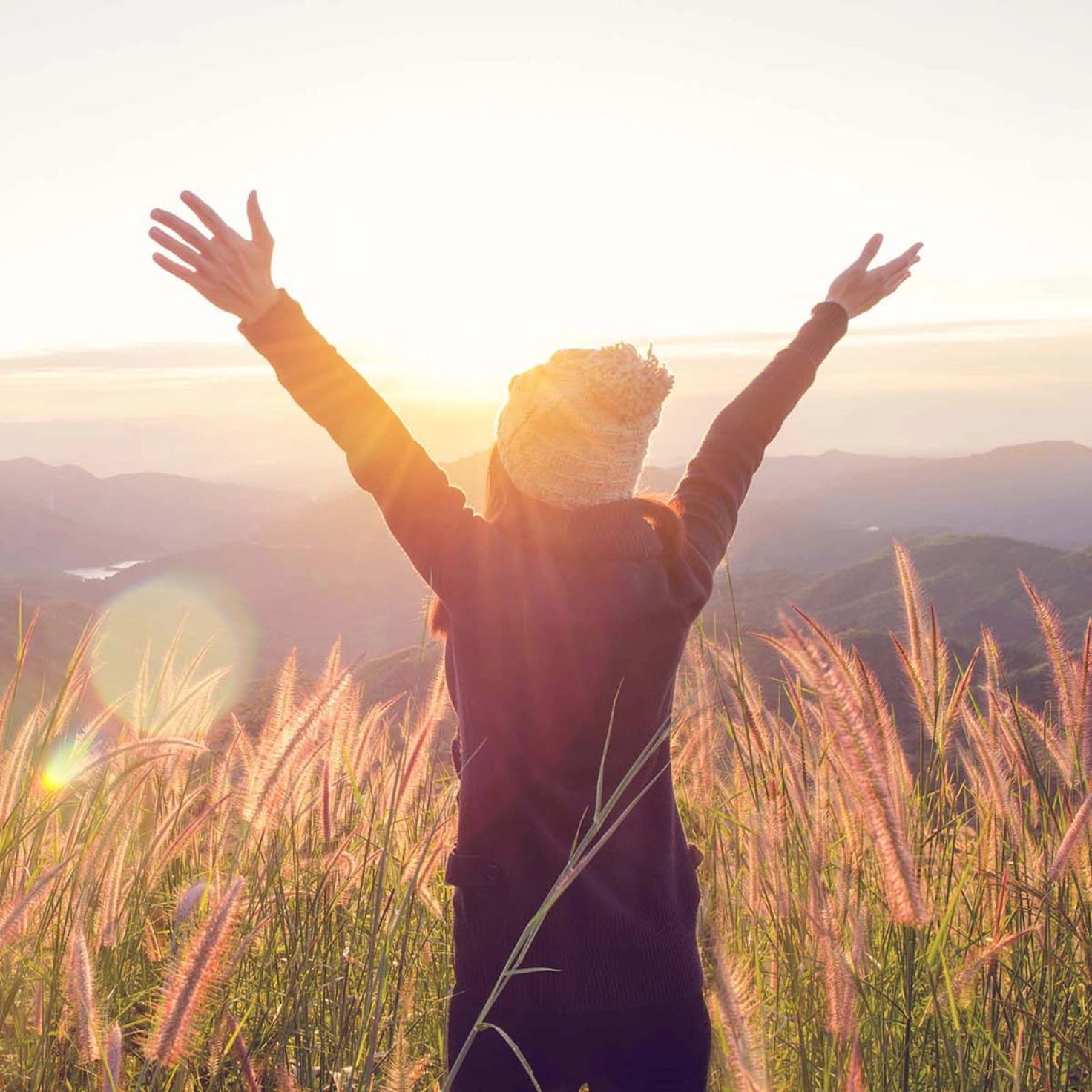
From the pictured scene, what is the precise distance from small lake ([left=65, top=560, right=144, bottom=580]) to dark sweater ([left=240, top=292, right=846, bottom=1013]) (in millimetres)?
133354

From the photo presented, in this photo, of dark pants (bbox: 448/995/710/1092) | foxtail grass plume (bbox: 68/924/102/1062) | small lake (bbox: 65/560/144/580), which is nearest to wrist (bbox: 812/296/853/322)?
dark pants (bbox: 448/995/710/1092)

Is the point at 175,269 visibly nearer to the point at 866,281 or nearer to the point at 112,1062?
the point at 112,1062

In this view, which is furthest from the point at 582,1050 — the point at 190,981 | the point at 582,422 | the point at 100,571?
the point at 100,571

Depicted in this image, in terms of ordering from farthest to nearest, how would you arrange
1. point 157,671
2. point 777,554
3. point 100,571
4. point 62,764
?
point 100,571
point 777,554
point 157,671
point 62,764

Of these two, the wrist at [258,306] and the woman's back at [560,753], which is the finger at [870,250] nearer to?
the woman's back at [560,753]

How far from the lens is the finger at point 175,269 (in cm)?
168

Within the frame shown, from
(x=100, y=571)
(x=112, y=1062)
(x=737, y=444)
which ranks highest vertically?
(x=737, y=444)

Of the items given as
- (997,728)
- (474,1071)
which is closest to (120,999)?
(474,1071)

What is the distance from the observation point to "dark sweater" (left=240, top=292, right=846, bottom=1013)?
171 cm

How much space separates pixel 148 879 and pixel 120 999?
24cm

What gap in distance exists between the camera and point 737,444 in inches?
89.2

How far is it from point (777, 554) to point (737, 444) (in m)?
76.5

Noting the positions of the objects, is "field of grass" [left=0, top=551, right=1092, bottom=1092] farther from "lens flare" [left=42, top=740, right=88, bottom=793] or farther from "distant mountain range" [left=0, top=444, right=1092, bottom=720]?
"distant mountain range" [left=0, top=444, right=1092, bottom=720]

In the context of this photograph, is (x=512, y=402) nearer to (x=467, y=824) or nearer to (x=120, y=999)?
(x=467, y=824)
